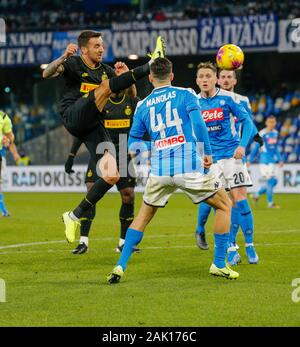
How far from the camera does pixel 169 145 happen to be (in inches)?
351

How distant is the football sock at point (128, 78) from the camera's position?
29.4 ft

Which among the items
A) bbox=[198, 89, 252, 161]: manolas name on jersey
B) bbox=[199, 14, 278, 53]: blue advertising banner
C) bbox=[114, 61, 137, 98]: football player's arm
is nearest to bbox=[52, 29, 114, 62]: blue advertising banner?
bbox=[199, 14, 278, 53]: blue advertising banner

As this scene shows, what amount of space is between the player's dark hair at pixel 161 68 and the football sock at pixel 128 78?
0.44ft

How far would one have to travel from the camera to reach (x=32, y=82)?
42.3 meters

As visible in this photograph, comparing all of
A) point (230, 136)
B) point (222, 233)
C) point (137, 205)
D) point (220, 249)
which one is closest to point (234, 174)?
point (230, 136)

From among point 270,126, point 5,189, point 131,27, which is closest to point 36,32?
point 131,27

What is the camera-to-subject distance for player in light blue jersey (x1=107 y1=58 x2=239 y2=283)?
8.80m

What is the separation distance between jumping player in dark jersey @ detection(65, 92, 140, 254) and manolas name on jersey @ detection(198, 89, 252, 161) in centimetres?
188

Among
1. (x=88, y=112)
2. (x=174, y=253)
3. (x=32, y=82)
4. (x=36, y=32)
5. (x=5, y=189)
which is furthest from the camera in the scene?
(x=32, y=82)

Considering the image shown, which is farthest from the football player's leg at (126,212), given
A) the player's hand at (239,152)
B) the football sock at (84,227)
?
the player's hand at (239,152)

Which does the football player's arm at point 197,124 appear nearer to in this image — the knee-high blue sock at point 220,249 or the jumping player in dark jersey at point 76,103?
the knee-high blue sock at point 220,249

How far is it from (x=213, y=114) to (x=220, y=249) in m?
2.06
